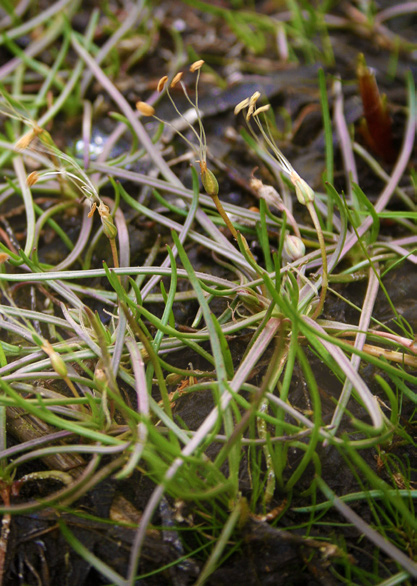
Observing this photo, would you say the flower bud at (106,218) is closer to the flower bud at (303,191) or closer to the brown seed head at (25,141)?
the brown seed head at (25,141)

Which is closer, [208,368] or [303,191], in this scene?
[303,191]

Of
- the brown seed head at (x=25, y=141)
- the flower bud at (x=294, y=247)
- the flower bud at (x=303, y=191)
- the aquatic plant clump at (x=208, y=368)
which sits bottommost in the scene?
the aquatic plant clump at (x=208, y=368)

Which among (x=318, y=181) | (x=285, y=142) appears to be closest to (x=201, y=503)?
(x=318, y=181)

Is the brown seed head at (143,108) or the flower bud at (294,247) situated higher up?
the brown seed head at (143,108)

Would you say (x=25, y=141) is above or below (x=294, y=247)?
above

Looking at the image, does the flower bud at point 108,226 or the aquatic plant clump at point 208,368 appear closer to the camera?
the aquatic plant clump at point 208,368

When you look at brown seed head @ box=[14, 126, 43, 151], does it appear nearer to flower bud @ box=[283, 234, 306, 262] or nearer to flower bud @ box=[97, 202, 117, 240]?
flower bud @ box=[97, 202, 117, 240]

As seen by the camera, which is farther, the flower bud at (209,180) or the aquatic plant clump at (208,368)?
the flower bud at (209,180)

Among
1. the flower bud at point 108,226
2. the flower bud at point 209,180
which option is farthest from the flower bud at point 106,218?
the flower bud at point 209,180

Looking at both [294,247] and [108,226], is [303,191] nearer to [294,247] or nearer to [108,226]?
[294,247]

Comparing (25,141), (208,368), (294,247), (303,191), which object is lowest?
(208,368)

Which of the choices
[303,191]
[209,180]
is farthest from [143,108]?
[303,191]

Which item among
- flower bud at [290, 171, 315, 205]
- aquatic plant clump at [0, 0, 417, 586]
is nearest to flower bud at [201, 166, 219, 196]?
aquatic plant clump at [0, 0, 417, 586]

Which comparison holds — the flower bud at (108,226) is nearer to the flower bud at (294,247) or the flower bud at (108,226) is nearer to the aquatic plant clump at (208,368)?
the aquatic plant clump at (208,368)
